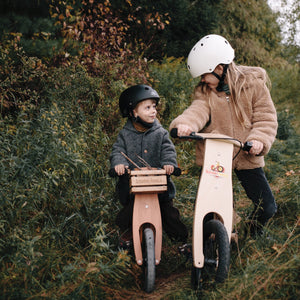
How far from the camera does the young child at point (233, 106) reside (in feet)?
10.6

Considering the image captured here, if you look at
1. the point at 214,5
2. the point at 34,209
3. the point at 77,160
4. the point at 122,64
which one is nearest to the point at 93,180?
the point at 77,160

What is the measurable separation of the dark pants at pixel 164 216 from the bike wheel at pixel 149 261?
305 millimetres

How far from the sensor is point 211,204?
2.89 m

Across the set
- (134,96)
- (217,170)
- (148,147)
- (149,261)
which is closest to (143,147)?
(148,147)

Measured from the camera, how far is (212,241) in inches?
115

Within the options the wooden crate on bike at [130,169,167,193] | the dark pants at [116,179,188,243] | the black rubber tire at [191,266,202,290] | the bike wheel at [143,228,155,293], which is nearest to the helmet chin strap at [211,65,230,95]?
the wooden crate on bike at [130,169,167,193]

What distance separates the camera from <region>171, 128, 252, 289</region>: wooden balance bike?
2.84 m

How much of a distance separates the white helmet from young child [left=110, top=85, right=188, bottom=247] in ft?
1.48

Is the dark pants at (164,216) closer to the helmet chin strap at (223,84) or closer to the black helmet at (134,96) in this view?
the black helmet at (134,96)

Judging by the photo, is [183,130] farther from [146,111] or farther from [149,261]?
[149,261]

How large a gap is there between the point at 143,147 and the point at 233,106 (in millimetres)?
861

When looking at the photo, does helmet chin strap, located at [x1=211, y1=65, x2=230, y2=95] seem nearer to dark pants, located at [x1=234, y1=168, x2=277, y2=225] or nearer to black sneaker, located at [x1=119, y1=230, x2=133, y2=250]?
dark pants, located at [x1=234, y1=168, x2=277, y2=225]

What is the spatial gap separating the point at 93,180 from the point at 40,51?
64.8 inches

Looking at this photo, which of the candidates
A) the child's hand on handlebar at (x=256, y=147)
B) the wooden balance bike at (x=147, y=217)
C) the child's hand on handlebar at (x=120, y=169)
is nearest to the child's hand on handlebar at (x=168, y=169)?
the wooden balance bike at (x=147, y=217)
